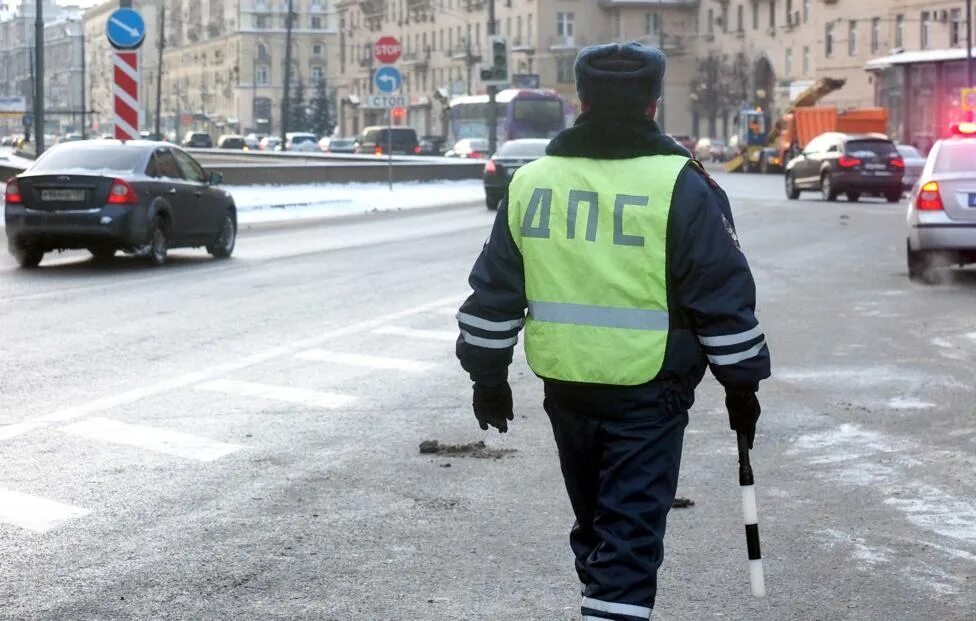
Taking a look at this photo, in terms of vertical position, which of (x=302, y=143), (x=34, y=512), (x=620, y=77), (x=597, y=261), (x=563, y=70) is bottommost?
(x=34, y=512)

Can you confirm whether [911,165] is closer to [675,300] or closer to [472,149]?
[472,149]

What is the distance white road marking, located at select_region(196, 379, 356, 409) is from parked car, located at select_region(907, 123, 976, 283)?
31.1 ft

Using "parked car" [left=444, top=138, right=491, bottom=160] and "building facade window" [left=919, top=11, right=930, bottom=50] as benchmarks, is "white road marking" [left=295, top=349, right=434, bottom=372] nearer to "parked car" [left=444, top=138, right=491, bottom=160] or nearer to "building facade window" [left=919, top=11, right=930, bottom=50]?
"parked car" [left=444, top=138, right=491, bottom=160]

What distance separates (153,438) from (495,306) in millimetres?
4350

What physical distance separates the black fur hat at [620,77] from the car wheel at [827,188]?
115 ft

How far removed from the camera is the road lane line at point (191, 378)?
888 centimetres

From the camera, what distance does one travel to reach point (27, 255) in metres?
19.8

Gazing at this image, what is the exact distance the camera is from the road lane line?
8883mm

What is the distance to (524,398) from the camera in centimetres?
1005

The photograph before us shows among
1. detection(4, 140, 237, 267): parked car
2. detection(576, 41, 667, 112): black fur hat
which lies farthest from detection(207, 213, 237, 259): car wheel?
detection(576, 41, 667, 112): black fur hat

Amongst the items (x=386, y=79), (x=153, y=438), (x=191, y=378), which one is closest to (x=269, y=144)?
(x=386, y=79)

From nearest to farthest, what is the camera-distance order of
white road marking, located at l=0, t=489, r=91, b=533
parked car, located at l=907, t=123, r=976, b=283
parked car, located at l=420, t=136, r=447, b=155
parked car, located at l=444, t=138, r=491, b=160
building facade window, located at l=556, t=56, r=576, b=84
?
white road marking, located at l=0, t=489, r=91, b=533
parked car, located at l=907, t=123, r=976, b=283
parked car, located at l=444, t=138, r=491, b=160
parked car, located at l=420, t=136, r=447, b=155
building facade window, located at l=556, t=56, r=576, b=84

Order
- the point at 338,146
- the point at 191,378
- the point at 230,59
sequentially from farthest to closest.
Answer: the point at 230,59 → the point at 338,146 → the point at 191,378

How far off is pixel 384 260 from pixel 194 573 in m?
15.1
